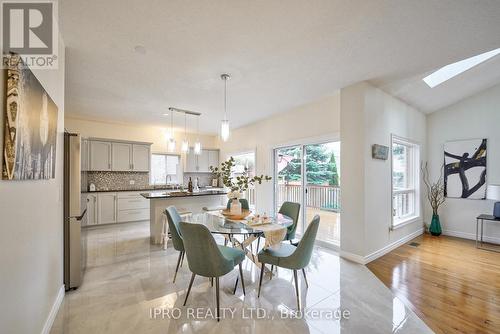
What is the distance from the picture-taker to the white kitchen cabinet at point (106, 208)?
5090 millimetres

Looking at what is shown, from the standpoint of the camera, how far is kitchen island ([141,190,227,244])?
3.92 m

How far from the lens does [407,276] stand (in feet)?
9.01

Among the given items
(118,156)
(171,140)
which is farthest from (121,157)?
(171,140)

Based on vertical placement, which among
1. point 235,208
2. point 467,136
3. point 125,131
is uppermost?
point 125,131

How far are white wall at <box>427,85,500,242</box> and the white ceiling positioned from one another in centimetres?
74

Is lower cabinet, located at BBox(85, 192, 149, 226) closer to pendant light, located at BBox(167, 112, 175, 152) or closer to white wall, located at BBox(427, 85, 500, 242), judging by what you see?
pendant light, located at BBox(167, 112, 175, 152)

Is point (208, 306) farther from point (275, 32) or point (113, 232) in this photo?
point (113, 232)

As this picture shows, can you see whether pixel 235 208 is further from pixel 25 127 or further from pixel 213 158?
pixel 213 158

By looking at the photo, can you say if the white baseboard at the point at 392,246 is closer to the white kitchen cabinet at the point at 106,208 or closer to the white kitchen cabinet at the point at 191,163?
the white kitchen cabinet at the point at 191,163

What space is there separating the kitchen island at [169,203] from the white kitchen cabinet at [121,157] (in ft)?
6.50

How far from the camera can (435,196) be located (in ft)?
15.2

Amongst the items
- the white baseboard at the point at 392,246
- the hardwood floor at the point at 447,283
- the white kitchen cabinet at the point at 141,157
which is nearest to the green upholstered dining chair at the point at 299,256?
the hardwood floor at the point at 447,283

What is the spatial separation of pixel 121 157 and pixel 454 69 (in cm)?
729

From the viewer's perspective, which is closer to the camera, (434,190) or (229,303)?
(229,303)
